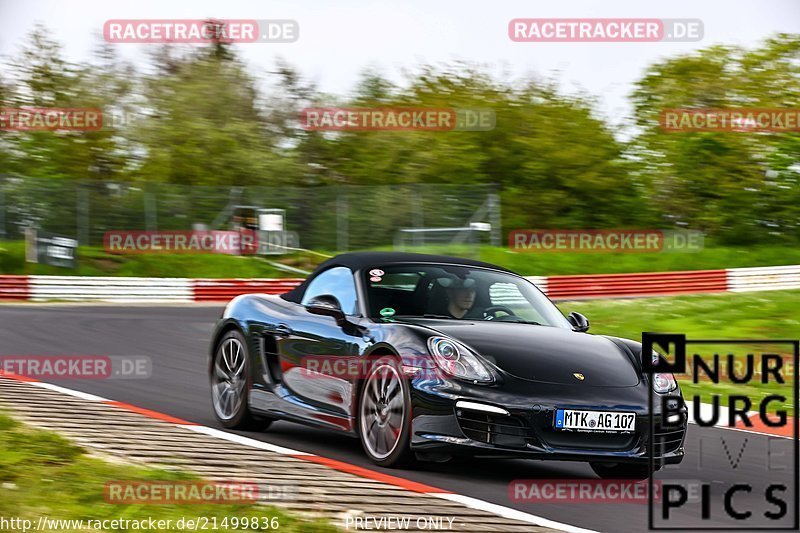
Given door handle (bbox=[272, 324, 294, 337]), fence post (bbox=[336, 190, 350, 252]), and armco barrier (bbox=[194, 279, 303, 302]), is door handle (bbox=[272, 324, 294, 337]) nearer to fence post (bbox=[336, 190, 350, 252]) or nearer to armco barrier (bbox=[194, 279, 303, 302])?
Answer: armco barrier (bbox=[194, 279, 303, 302])

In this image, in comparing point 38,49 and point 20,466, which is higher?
point 38,49

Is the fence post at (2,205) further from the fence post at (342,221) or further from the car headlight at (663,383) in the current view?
the car headlight at (663,383)

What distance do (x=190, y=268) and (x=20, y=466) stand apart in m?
23.9

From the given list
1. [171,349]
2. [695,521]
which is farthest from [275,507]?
[171,349]

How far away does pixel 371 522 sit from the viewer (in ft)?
17.0

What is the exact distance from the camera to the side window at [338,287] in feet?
25.4

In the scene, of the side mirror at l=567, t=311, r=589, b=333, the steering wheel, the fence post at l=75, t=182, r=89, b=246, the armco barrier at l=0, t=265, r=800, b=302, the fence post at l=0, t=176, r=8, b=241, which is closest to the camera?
the steering wheel

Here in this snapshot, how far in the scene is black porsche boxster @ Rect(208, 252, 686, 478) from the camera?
656cm

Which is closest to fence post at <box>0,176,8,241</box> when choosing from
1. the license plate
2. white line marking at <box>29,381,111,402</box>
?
white line marking at <box>29,381,111,402</box>

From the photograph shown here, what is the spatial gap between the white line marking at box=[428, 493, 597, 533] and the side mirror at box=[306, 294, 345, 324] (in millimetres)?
1833

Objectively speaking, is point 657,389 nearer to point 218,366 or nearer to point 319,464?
point 319,464

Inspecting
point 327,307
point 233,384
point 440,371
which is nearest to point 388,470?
point 440,371

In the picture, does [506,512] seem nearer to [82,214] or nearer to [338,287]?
[338,287]

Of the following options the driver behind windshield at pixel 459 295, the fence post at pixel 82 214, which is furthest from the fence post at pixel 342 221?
the driver behind windshield at pixel 459 295
